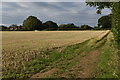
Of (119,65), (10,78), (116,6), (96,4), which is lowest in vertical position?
(10,78)

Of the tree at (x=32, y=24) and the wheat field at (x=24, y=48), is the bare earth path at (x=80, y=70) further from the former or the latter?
the tree at (x=32, y=24)

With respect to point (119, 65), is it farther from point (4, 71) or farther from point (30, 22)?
point (30, 22)

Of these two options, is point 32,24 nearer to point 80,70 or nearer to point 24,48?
point 24,48

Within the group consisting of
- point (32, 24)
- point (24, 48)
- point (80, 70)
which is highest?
point (32, 24)

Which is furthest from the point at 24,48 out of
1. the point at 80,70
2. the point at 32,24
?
the point at 32,24

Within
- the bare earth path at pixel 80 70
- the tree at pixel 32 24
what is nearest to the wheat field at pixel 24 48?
the bare earth path at pixel 80 70

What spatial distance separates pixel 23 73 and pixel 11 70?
1037mm

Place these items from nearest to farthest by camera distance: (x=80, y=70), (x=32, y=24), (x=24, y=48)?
(x=80, y=70), (x=24, y=48), (x=32, y=24)

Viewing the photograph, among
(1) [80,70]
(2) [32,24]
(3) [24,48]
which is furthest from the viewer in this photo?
(2) [32,24]

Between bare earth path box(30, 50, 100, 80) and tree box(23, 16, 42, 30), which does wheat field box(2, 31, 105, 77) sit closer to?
bare earth path box(30, 50, 100, 80)

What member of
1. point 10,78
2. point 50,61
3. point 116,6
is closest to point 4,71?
point 10,78

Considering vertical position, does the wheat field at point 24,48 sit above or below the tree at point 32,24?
below

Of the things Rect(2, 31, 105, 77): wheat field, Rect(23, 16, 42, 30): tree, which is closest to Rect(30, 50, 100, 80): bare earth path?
Rect(2, 31, 105, 77): wheat field

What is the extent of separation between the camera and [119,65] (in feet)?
28.5
